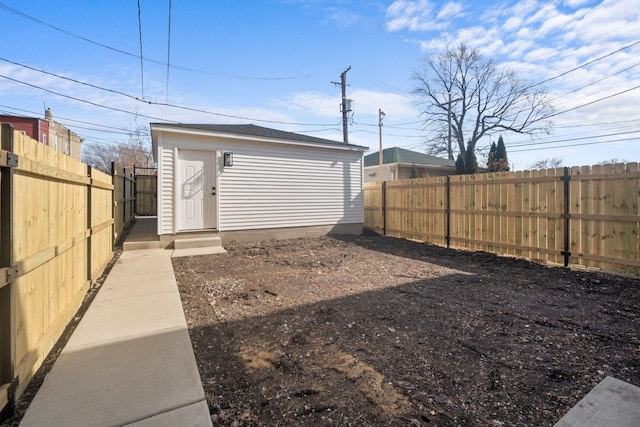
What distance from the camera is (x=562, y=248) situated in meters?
5.54

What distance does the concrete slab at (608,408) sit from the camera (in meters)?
1.64

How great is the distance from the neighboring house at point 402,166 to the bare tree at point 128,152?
16212 mm

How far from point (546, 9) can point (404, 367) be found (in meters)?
11.5

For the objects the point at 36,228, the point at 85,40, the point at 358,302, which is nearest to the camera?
the point at 36,228

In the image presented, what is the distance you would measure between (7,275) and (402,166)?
19.2 metres

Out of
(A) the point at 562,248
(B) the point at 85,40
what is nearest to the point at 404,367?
(A) the point at 562,248

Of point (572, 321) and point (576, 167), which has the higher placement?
point (576, 167)

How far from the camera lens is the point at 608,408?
5.74ft

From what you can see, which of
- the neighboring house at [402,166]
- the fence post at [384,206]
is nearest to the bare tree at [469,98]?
the neighboring house at [402,166]

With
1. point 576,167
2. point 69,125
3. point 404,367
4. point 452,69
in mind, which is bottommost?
point 404,367

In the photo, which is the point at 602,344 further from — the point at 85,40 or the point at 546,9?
the point at 85,40

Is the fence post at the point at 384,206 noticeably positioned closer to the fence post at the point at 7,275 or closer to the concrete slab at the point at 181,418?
the concrete slab at the point at 181,418

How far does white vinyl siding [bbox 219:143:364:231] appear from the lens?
26.3 feet

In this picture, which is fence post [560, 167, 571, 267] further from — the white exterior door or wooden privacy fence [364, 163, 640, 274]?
the white exterior door
